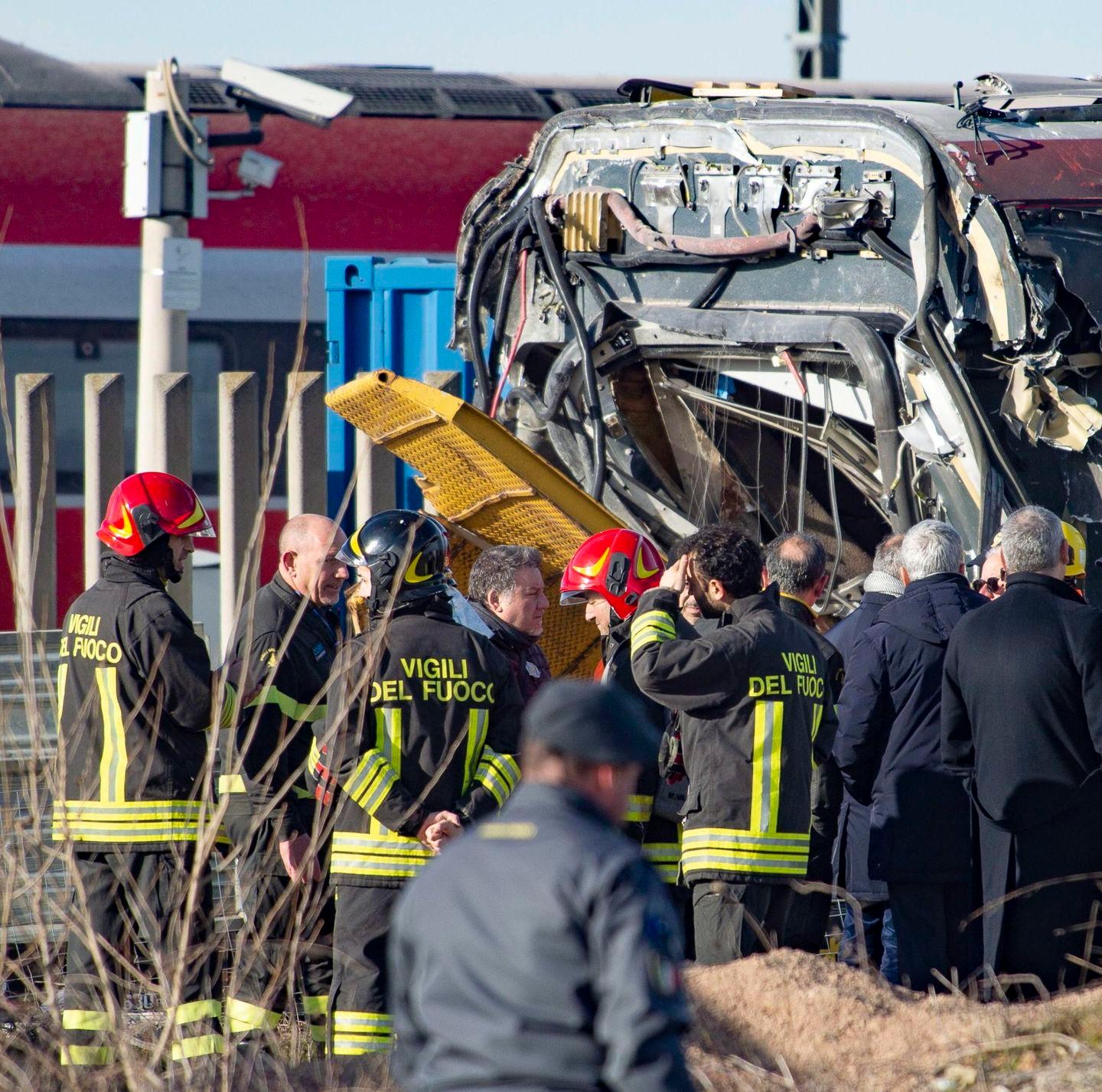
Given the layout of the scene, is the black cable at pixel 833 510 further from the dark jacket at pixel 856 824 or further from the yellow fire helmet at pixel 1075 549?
the yellow fire helmet at pixel 1075 549

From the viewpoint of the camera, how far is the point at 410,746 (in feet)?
13.2

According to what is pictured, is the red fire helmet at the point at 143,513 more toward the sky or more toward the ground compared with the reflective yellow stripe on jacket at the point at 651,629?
more toward the sky

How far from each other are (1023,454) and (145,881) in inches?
111

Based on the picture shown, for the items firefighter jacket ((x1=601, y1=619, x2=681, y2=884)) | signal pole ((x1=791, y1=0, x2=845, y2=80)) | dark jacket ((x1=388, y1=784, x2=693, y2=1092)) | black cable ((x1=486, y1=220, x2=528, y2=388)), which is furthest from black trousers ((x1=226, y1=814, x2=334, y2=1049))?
signal pole ((x1=791, y1=0, x2=845, y2=80))

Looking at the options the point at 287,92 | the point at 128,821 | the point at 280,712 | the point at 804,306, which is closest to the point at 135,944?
the point at 128,821

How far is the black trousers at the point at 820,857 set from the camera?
4.53 m

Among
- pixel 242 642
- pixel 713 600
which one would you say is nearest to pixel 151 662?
→ pixel 242 642

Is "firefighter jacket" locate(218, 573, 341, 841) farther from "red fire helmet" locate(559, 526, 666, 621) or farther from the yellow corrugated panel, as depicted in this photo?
the yellow corrugated panel

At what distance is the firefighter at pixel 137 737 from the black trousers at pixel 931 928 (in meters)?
1.94

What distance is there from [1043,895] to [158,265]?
231 inches

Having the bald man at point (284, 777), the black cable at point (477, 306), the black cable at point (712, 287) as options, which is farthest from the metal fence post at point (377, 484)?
the bald man at point (284, 777)

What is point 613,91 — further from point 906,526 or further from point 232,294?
point 906,526

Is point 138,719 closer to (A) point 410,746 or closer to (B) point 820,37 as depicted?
(A) point 410,746

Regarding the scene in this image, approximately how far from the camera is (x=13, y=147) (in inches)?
371
